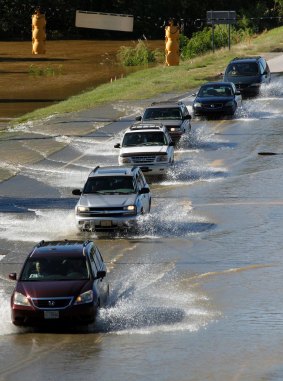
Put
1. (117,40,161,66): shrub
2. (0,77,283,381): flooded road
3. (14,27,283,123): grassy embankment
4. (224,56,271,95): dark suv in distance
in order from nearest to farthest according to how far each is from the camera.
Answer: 1. (0,77,283,381): flooded road
2. (224,56,271,95): dark suv in distance
3. (14,27,283,123): grassy embankment
4. (117,40,161,66): shrub

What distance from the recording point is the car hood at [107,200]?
113ft

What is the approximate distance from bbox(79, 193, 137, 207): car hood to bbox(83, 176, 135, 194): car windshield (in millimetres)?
350

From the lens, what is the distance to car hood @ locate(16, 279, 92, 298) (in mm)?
24781

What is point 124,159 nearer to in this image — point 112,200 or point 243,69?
point 112,200

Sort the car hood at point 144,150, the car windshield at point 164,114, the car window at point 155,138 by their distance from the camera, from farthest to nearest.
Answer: the car windshield at point 164,114 < the car window at point 155,138 < the car hood at point 144,150

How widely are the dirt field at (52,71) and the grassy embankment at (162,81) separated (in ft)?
12.0

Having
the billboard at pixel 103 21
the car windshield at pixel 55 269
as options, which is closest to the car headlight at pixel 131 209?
the billboard at pixel 103 21

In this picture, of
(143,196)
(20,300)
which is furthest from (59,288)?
(143,196)

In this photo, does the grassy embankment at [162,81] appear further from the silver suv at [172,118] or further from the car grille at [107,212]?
the car grille at [107,212]

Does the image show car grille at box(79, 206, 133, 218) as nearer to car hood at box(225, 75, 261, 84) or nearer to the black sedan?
the black sedan

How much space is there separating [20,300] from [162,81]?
2150 inches

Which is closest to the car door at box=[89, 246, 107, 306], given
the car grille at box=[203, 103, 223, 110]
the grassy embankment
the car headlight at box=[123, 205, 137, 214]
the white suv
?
the car headlight at box=[123, 205, 137, 214]

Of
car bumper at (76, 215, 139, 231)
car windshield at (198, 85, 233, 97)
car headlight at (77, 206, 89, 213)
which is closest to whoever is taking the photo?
car bumper at (76, 215, 139, 231)

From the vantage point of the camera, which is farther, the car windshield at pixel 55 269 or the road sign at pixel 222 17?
the road sign at pixel 222 17
